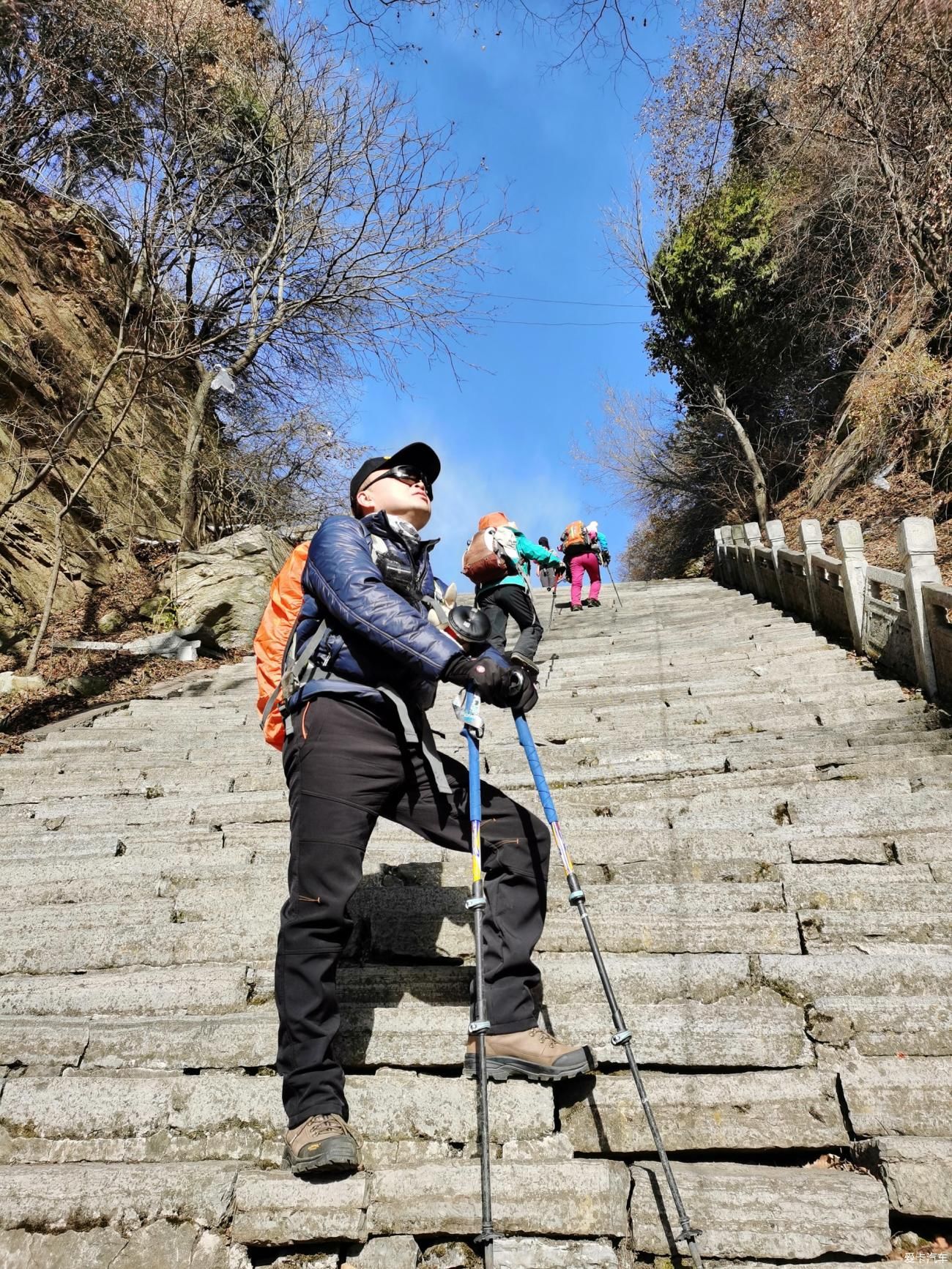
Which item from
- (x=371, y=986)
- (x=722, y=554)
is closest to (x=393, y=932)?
(x=371, y=986)

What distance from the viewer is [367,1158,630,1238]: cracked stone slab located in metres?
2.33

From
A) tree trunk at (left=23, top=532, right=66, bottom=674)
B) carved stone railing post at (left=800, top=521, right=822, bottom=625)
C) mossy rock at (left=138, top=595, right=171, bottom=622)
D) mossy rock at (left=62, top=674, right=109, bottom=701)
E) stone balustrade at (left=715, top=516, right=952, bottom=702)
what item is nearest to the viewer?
stone balustrade at (left=715, top=516, right=952, bottom=702)

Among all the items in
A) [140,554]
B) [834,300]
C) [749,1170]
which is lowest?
[749,1170]

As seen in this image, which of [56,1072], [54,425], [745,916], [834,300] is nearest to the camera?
[56,1072]

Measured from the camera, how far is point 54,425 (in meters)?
12.6

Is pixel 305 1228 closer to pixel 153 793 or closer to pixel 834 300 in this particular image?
pixel 153 793

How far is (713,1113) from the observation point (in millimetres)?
2707

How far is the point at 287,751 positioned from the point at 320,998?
85 centimetres

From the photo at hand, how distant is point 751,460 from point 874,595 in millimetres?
14462

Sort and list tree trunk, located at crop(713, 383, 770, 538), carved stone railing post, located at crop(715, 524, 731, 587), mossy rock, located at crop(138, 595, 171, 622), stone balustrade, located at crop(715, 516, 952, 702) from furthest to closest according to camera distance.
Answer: tree trunk, located at crop(713, 383, 770, 538) < carved stone railing post, located at crop(715, 524, 731, 587) < mossy rock, located at crop(138, 595, 171, 622) < stone balustrade, located at crop(715, 516, 952, 702)

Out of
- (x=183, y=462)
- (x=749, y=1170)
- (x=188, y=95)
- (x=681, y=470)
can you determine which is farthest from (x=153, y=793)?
(x=681, y=470)

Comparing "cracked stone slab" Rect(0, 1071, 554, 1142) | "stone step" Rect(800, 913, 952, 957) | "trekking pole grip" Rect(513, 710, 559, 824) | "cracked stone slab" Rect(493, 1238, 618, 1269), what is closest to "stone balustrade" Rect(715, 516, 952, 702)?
"stone step" Rect(800, 913, 952, 957)

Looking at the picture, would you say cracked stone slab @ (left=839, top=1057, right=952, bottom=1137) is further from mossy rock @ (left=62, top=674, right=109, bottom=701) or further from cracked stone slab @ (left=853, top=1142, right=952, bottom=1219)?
mossy rock @ (left=62, top=674, right=109, bottom=701)

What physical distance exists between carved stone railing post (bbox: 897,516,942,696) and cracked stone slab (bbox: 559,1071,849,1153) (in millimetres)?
4789
